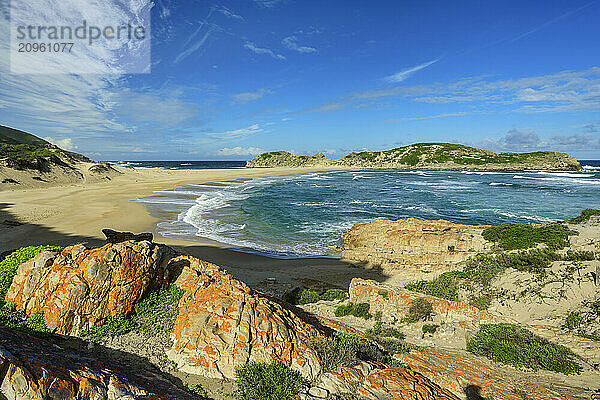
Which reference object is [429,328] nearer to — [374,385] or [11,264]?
[374,385]

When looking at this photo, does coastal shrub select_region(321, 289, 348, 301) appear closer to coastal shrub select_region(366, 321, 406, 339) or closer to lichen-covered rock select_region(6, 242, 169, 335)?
coastal shrub select_region(366, 321, 406, 339)

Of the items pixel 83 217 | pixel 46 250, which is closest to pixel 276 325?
pixel 46 250

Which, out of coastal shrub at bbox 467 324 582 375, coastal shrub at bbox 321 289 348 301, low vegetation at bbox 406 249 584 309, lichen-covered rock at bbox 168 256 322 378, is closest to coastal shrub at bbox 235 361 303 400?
lichen-covered rock at bbox 168 256 322 378

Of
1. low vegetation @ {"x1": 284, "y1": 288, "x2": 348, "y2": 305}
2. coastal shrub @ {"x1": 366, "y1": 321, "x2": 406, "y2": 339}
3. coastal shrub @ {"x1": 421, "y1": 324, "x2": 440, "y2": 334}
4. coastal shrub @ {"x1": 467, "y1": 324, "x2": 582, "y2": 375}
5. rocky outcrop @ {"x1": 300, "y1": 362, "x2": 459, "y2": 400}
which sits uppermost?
rocky outcrop @ {"x1": 300, "y1": 362, "x2": 459, "y2": 400}

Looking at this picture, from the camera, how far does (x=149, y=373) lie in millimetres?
6195

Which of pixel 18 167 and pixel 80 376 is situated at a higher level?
pixel 18 167

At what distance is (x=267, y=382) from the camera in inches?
245

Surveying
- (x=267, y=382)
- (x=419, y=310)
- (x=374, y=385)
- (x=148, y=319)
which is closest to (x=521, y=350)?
(x=419, y=310)

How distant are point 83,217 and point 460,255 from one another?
111 feet

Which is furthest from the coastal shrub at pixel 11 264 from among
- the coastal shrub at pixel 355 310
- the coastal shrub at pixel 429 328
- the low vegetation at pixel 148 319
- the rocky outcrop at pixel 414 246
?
the rocky outcrop at pixel 414 246

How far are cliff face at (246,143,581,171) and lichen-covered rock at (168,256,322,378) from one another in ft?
442

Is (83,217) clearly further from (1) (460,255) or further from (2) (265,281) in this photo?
(1) (460,255)

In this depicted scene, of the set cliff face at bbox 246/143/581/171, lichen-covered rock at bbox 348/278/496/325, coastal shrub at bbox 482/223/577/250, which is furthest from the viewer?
cliff face at bbox 246/143/581/171

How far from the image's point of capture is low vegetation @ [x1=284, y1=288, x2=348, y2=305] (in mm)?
14211
